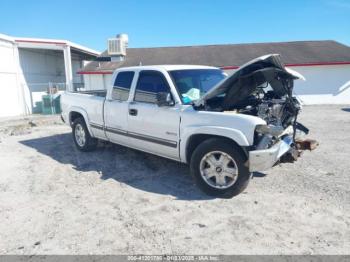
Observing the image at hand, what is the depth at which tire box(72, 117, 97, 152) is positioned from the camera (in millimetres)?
6463

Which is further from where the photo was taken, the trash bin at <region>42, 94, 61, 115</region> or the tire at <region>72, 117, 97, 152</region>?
the trash bin at <region>42, 94, 61, 115</region>

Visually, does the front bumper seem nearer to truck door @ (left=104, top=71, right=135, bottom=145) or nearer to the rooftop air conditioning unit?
truck door @ (left=104, top=71, right=135, bottom=145)

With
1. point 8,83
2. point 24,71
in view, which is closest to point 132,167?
point 8,83

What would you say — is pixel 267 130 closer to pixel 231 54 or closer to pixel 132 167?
pixel 132 167

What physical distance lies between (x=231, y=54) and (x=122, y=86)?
1576 centimetres

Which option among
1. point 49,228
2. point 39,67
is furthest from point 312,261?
point 39,67

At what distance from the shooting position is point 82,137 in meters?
6.61

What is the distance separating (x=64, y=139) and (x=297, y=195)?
692 centimetres

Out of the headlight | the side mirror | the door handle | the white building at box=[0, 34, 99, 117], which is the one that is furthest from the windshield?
the white building at box=[0, 34, 99, 117]

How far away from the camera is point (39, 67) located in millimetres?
18203

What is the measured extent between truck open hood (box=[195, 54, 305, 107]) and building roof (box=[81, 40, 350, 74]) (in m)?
13.2

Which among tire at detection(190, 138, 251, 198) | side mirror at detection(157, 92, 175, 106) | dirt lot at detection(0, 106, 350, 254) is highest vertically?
side mirror at detection(157, 92, 175, 106)

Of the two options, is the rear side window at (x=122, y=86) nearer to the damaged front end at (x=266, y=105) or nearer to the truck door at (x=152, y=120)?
the truck door at (x=152, y=120)

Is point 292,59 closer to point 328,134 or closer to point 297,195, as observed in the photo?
point 328,134
